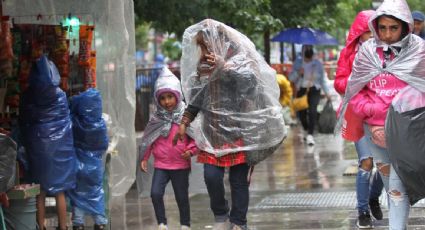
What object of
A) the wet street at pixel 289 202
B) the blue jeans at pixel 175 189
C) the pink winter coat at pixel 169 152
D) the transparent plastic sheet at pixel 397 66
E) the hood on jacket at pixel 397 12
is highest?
the hood on jacket at pixel 397 12

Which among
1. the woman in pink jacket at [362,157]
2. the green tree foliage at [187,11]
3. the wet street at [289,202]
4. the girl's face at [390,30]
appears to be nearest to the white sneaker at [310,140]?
the wet street at [289,202]

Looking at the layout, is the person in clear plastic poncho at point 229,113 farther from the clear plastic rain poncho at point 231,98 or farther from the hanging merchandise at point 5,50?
the hanging merchandise at point 5,50

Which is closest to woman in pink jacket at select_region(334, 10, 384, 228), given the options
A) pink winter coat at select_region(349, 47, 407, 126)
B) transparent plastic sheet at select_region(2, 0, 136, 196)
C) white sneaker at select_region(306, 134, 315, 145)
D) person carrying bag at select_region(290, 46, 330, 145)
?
pink winter coat at select_region(349, 47, 407, 126)

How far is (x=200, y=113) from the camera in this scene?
759cm

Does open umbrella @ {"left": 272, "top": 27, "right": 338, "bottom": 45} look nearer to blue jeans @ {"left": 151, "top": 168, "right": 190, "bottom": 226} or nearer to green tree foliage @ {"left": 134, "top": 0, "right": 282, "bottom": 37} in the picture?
green tree foliage @ {"left": 134, "top": 0, "right": 282, "bottom": 37}

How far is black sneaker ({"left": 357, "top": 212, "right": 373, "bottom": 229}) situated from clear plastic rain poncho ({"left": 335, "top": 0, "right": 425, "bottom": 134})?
5.31ft

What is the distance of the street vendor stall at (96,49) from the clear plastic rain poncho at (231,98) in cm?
122

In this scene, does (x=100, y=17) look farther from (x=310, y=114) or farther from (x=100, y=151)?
(x=310, y=114)

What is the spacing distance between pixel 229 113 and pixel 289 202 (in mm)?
2819

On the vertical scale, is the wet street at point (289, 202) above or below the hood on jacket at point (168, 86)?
below

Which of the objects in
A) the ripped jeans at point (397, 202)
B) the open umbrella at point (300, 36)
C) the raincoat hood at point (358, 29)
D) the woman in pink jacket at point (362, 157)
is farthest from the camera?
the open umbrella at point (300, 36)

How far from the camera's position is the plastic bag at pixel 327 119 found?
18.9 meters

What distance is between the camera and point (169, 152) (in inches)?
312

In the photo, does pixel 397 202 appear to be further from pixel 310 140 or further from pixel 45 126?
pixel 310 140
